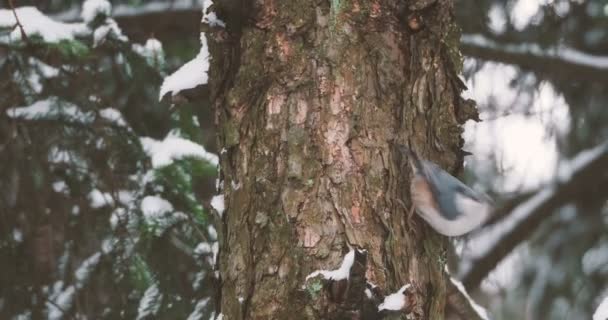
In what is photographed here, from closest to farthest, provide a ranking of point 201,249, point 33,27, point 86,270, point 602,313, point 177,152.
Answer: point 602,313 → point 33,27 → point 177,152 → point 201,249 → point 86,270

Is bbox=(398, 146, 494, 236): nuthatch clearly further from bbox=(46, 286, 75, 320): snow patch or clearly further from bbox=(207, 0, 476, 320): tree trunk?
bbox=(46, 286, 75, 320): snow patch

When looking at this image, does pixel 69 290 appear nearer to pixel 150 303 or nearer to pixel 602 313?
pixel 150 303

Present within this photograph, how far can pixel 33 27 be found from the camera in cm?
244

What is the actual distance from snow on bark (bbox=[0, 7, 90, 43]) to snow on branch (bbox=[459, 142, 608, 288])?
1886 millimetres

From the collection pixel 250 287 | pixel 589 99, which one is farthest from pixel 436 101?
pixel 589 99

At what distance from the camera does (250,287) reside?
5.21ft

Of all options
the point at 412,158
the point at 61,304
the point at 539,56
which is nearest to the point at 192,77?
the point at 412,158

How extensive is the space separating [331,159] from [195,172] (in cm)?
103

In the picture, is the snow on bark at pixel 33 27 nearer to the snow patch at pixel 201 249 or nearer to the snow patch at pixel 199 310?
the snow patch at pixel 201 249

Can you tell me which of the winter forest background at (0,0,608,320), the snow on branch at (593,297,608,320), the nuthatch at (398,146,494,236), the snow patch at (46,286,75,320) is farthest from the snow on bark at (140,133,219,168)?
the snow on branch at (593,297,608,320)

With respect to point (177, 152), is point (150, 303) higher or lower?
lower

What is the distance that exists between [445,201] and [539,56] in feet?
Result: 6.34

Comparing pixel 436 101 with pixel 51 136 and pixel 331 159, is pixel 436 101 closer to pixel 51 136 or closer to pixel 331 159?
pixel 331 159

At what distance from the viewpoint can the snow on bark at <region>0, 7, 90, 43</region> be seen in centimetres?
243
